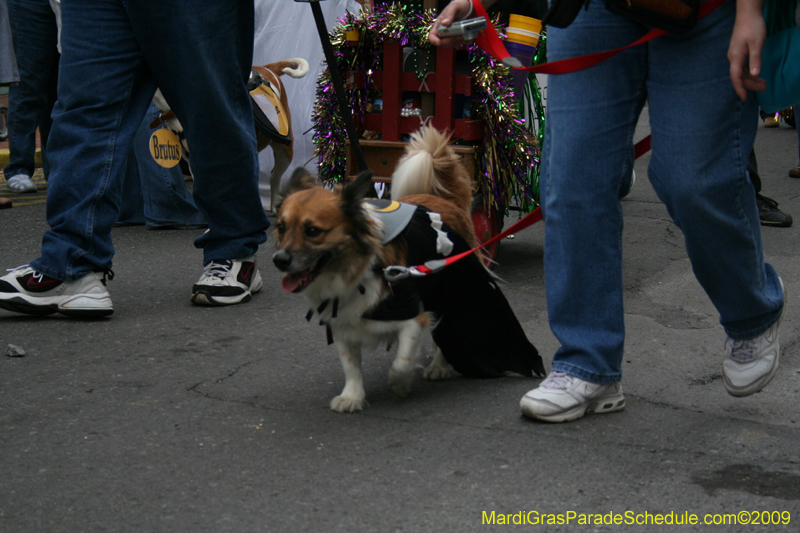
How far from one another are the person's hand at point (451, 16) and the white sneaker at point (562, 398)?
1.07 meters

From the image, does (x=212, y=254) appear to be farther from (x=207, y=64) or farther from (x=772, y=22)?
(x=772, y=22)

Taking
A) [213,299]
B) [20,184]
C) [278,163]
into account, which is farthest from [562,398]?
[20,184]

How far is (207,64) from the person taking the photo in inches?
148

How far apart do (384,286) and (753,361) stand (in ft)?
3.76

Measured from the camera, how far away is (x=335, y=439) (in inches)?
98.4

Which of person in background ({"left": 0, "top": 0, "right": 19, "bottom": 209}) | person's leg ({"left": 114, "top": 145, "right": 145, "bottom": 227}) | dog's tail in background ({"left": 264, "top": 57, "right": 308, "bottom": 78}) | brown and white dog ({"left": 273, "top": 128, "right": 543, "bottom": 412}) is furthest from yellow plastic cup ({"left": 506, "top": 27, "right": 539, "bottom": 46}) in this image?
person in background ({"left": 0, "top": 0, "right": 19, "bottom": 209})

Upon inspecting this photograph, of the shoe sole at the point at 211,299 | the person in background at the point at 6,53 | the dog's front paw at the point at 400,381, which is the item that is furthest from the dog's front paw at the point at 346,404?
the person in background at the point at 6,53

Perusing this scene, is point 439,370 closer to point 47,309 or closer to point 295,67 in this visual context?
point 47,309

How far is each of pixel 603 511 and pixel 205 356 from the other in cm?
180

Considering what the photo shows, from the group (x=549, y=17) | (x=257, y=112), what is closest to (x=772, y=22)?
(x=549, y=17)

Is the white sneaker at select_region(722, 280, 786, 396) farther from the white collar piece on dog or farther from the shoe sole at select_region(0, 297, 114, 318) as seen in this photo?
the shoe sole at select_region(0, 297, 114, 318)

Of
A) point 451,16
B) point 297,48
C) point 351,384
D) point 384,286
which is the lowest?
point 351,384

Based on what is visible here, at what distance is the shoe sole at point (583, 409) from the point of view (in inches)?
100

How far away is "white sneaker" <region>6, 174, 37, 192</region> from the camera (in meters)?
7.53
